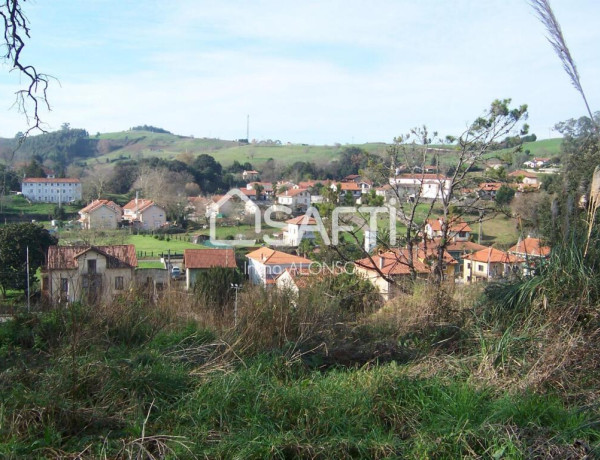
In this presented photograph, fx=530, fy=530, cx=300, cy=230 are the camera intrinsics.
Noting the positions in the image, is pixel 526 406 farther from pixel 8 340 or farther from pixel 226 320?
pixel 8 340

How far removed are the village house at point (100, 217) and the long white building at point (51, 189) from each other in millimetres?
3998

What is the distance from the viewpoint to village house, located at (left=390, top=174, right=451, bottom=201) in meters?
6.79

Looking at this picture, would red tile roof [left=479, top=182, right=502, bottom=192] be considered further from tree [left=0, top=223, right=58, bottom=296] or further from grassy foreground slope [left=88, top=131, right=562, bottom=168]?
grassy foreground slope [left=88, top=131, right=562, bottom=168]

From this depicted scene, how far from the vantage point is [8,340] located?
362 cm

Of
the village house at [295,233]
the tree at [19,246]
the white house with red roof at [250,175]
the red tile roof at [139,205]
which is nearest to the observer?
the tree at [19,246]

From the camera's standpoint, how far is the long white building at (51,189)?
28.2 metres

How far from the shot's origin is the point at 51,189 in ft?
101

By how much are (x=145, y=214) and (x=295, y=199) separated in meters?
8.08

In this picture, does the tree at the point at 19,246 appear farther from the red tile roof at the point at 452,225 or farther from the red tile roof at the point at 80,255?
the red tile roof at the point at 452,225

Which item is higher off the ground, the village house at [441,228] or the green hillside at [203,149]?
the green hillside at [203,149]

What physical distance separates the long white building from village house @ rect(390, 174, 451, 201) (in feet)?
83.1

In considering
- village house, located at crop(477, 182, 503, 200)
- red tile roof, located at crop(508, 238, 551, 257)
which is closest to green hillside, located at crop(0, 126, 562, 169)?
village house, located at crop(477, 182, 503, 200)

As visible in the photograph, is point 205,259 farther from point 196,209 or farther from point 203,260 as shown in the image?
point 196,209

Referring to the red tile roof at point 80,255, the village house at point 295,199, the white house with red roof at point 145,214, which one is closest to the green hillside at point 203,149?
the village house at point 295,199
